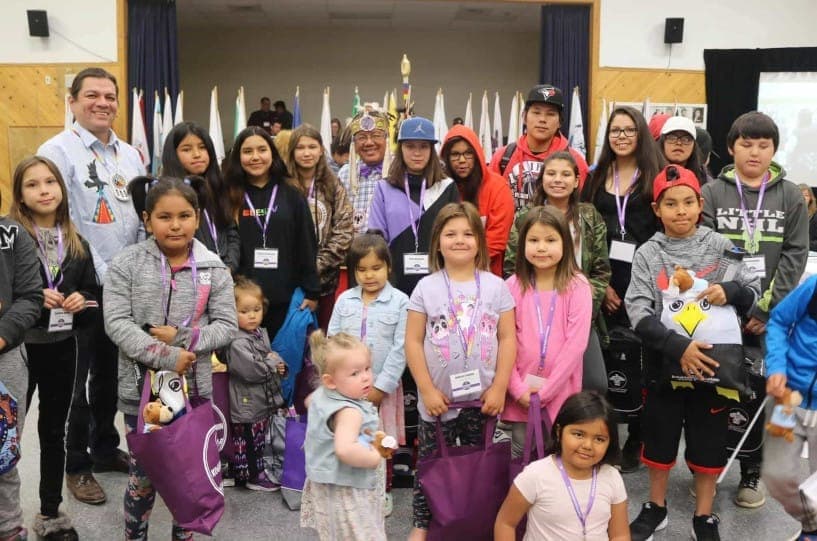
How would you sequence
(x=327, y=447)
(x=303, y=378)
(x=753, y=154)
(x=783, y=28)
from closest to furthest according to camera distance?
(x=327, y=447), (x=753, y=154), (x=303, y=378), (x=783, y=28)

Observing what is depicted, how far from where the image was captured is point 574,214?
294 centimetres


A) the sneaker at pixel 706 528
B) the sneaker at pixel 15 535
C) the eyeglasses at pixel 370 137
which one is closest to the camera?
the sneaker at pixel 15 535

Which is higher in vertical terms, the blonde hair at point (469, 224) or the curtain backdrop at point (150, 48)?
the curtain backdrop at point (150, 48)

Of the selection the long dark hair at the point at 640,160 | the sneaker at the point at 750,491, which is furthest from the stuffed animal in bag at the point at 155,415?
the sneaker at the point at 750,491

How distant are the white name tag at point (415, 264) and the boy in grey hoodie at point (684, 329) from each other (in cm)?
88

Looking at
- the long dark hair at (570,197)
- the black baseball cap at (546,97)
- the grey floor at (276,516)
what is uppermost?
the black baseball cap at (546,97)

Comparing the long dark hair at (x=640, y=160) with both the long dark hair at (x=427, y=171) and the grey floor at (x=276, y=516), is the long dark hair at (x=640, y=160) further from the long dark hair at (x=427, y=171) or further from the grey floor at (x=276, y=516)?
the grey floor at (x=276, y=516)

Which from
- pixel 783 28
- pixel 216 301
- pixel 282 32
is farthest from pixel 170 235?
pixel 282 32

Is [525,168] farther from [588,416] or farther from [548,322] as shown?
[588,416]

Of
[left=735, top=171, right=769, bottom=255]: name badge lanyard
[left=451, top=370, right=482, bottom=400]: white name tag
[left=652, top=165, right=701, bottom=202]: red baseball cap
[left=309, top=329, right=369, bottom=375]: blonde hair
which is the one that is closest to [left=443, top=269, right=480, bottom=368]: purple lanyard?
[left=451, top=370, right=482, bottom=400]: white name tag

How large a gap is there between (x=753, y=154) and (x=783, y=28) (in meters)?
8.11

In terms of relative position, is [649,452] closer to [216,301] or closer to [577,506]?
[577,506]

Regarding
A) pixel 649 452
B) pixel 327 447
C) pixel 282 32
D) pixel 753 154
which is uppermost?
pixel 282 32

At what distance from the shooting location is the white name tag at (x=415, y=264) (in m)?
3.07
